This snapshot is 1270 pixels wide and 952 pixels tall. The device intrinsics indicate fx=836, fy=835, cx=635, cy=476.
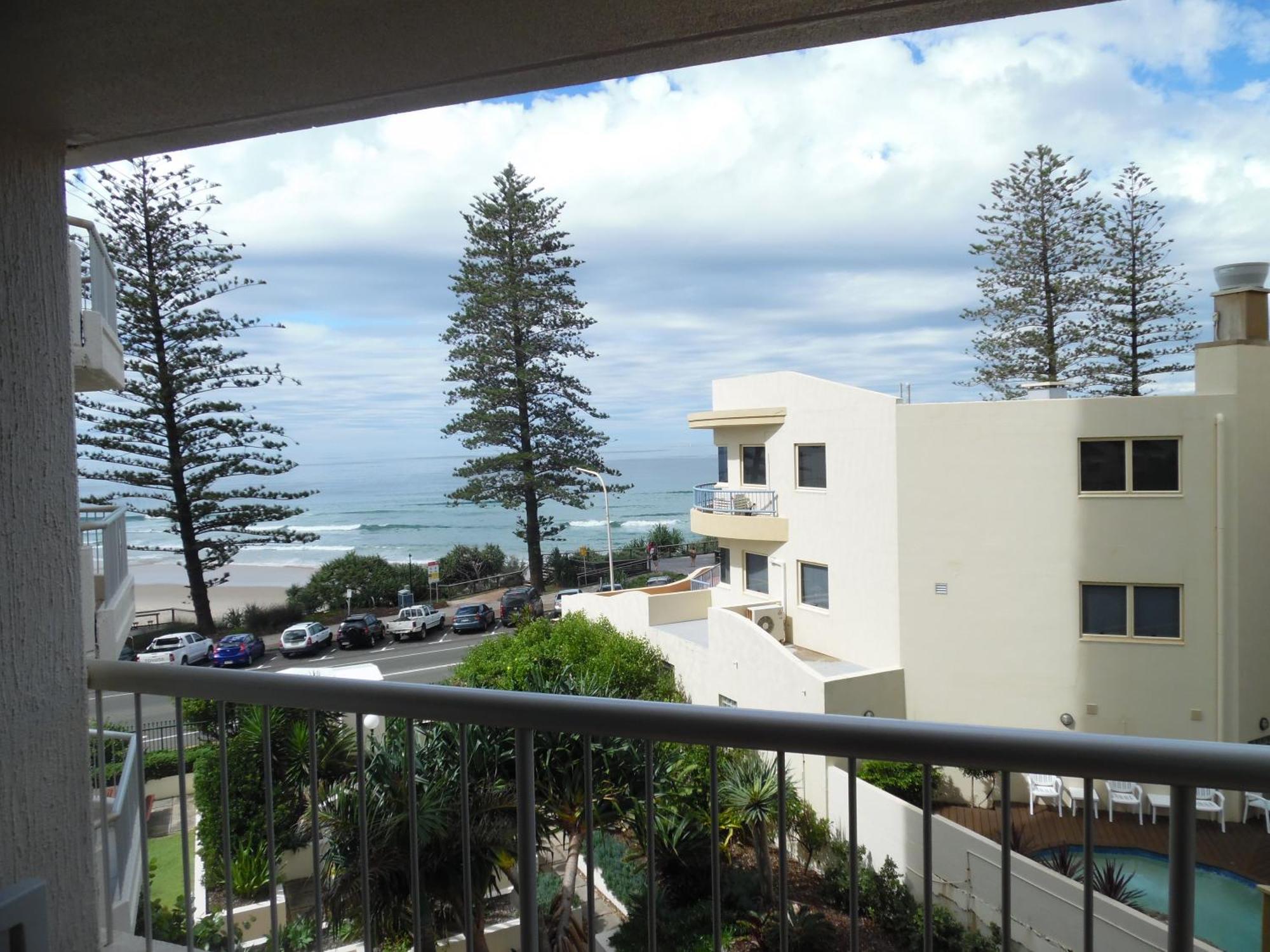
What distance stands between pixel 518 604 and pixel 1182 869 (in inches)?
714

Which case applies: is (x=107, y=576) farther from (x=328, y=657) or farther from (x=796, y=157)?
(x=796, y=157)

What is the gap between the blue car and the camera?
14.1 metres

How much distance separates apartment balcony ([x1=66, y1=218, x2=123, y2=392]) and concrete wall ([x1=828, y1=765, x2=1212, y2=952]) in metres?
3.52

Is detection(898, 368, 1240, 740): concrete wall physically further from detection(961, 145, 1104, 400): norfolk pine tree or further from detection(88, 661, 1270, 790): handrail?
detection(88, 661, 1270, 790): handrail

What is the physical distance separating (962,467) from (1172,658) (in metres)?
2.95

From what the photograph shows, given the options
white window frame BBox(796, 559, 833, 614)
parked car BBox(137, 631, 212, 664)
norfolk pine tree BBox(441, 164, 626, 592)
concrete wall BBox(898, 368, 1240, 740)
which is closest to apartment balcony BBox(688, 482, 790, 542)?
white window frame BBox(796, 559, 833, 614)

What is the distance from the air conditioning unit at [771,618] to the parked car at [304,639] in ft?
28.7

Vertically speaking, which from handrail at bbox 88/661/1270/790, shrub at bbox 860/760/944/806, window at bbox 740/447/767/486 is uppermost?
window at bbox 740/447/767/486

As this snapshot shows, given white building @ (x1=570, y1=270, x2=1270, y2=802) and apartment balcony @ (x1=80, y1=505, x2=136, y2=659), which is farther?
white building @ (x1=570, y1=270, x2=1270, y2=802)

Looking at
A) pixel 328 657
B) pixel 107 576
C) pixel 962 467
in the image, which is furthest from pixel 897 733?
pixel 328 657

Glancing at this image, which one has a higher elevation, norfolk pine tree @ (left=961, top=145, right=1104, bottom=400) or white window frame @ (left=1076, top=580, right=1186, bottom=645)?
norfolk pine tree @ (left=961, top=145, right=1104, bottom=400)

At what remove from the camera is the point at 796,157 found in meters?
30.3

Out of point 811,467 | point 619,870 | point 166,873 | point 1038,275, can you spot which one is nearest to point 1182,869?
point 619,870

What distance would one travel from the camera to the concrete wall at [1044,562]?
8.85 m
